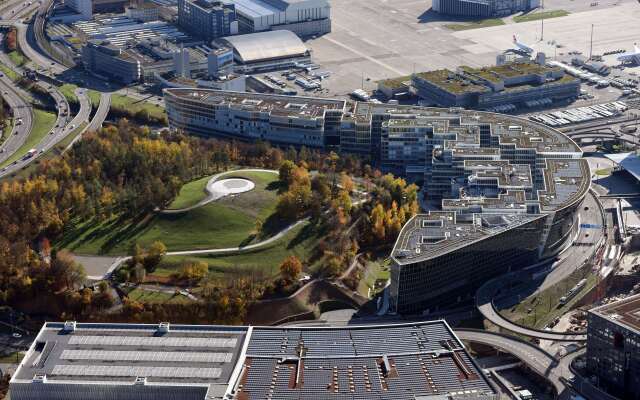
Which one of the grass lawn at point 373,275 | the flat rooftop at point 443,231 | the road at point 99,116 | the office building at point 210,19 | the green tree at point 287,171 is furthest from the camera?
the office building at point 210,19

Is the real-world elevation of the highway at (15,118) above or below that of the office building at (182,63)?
below

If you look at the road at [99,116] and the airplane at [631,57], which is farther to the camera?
the airplane at [631,57]

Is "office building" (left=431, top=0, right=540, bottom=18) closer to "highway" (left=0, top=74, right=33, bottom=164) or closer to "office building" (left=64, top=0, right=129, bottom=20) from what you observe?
"office building" (left=64, top=0, right=129, bottom=20)

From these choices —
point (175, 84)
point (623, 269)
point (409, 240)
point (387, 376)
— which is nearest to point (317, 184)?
point (409, 240)


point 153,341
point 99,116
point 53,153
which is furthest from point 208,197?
point 99,116

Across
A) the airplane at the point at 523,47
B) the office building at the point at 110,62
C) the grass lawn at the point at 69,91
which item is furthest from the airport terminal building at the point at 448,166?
the airplane at the point at 523,47

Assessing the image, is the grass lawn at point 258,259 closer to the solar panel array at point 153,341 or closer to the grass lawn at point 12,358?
the grass lawn at point 12,358
